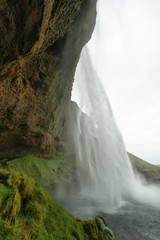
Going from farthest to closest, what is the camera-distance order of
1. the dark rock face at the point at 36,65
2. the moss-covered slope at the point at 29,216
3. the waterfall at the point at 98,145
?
1. the waterfall at the point at 98,145
2. the dark rock face at the point at 36,65
3. the moss-covered slope at the point at 29,216

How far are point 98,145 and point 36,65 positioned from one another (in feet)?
70.3

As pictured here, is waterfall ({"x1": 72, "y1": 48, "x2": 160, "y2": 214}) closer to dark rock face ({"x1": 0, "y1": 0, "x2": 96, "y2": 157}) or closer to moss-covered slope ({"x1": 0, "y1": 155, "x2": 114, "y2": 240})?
dark rock face ({"x1": 0, "y1": 0, "x2": 96, "y2": 157})

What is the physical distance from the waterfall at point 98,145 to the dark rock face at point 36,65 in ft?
24.9

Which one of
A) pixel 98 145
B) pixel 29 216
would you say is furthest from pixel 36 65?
pixel 98 145

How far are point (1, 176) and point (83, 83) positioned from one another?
28408 mm

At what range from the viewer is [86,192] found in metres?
19.4

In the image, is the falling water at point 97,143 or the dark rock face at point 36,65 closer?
the dark rock face at point 36,65

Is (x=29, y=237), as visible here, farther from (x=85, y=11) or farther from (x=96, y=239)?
(x=85, y=11)

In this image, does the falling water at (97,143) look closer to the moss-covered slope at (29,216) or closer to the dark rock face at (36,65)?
the dark rock face at (36,65)

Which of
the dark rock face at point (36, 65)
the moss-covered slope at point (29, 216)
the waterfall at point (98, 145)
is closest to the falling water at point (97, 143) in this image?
the waterfall at point (98, 145)

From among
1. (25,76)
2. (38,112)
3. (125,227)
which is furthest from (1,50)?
(125,227)

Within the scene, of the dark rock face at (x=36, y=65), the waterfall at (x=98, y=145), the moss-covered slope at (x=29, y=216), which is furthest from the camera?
the waterfall at (x=98, y=145)

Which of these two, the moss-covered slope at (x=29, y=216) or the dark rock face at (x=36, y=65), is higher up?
the dark rock face at (x=36, y=65)

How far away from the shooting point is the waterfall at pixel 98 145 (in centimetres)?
2278
